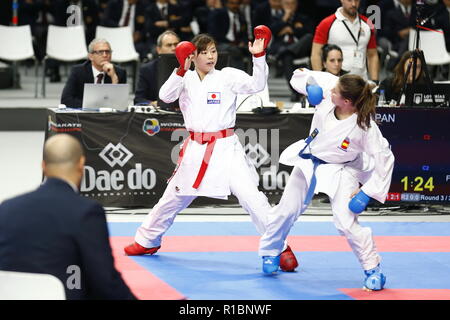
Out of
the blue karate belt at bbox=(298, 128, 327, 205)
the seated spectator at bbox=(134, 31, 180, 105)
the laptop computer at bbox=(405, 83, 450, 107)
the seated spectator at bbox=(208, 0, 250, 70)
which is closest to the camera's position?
the blue karate belt at bbox=(298, 128, 327, 205)

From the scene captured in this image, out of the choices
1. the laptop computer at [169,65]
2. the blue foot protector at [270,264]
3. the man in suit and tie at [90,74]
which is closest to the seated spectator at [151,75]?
the man in suit and tie at [90,74]

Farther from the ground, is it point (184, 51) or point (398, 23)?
point (398, 23)

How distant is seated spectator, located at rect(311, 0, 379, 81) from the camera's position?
11.2 meters

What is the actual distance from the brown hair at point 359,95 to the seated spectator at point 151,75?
398 cm

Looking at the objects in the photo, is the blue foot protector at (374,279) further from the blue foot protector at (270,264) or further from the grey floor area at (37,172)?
the grey floor area at (37,172)

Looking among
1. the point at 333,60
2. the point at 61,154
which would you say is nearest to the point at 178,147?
the point at 333,60

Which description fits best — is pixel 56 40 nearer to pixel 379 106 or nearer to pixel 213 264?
pixel 379 106

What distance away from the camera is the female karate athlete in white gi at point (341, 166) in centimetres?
694

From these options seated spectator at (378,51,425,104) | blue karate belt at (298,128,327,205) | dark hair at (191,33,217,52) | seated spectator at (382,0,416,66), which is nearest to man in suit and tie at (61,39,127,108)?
dark hair at (191,33,217,52)

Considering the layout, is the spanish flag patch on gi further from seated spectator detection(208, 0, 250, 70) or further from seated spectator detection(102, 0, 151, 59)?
seated spectator detection(102, 0, 151, 59)

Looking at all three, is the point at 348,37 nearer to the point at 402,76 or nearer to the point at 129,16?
the point at 402,76

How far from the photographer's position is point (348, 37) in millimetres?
11164

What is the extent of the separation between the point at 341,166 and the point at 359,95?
1.87 feet

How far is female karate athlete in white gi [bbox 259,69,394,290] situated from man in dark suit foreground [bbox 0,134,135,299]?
9.90ft
